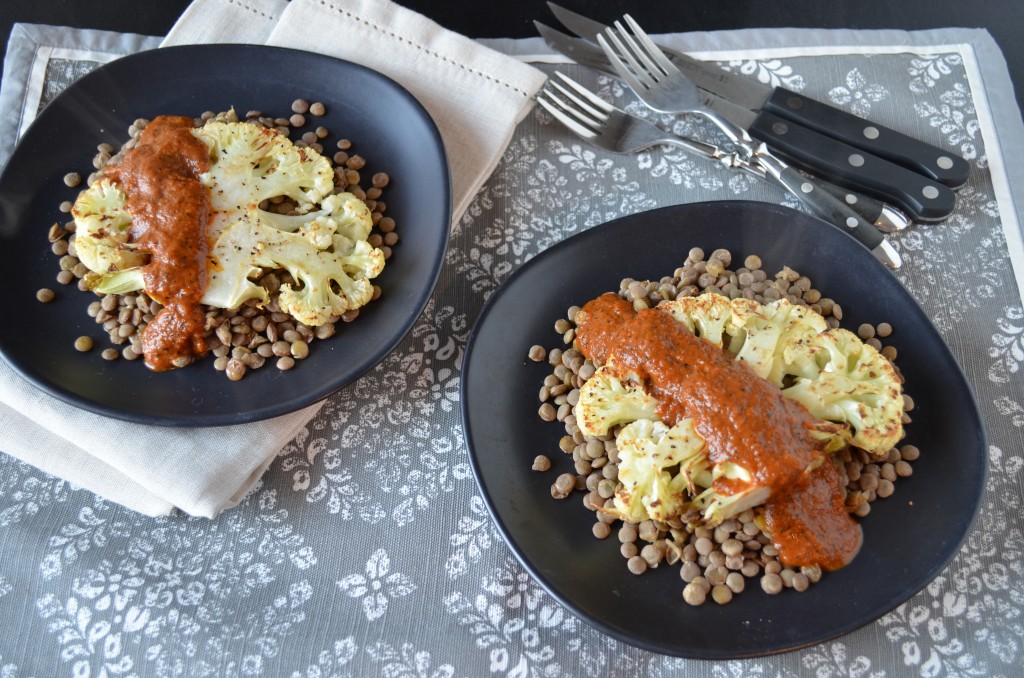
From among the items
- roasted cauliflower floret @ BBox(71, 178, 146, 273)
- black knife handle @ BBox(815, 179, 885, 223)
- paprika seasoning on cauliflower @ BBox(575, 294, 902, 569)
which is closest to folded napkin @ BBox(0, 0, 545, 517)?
roasted cauliflower floret @ BBox(71, 178, 146, 273)

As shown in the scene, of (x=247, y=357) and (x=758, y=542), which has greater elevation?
(x=758, y=542)

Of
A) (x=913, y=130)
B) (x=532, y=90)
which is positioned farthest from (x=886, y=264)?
(x=532, y=90)

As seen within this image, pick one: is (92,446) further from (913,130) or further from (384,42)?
(913,130)

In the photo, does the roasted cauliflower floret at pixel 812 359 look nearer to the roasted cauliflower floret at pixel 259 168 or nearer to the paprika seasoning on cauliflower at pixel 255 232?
the paprika seasoning on cauliflower at pixel 255 232

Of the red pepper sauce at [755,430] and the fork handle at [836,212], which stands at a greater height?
the fork handle at [836,212]

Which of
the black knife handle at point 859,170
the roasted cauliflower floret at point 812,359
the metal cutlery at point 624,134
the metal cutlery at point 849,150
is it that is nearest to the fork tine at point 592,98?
the metal cutlery at point 624,134

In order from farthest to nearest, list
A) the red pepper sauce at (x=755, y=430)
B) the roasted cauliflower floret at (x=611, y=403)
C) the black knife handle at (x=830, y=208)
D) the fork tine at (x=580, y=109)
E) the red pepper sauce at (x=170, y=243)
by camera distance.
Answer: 1. the fork tine at (x=580, y=109)
2. the black knife handle at (x=830, y=208)
3. the red pepper sauce at (x=170, y=243)
4. the roasted cauliflower floret at (x=611, y=403)
5. the red pepper sauce at (x=755, y=430)
